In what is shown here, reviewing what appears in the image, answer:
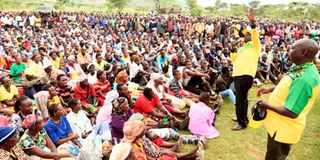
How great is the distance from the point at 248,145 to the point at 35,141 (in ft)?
10.8

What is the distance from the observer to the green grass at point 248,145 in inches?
188

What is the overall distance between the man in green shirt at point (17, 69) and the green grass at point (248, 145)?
416 centimetres

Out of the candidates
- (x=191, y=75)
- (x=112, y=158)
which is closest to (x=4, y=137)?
(x=112, y=158)

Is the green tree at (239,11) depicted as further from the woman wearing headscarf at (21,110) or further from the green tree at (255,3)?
the woman wearing headscarf at (21,110)

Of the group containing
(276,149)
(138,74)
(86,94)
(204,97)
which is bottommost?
(138,74)

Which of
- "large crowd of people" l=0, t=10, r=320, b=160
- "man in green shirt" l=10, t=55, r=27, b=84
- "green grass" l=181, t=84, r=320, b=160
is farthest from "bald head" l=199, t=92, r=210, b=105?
"man in green shirt" l=10, t=55, r=27, b=84

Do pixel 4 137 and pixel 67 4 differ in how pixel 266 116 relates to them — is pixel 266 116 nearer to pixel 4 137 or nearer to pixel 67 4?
pixel 4 137

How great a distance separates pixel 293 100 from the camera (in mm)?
2680

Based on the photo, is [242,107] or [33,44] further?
[33,44]

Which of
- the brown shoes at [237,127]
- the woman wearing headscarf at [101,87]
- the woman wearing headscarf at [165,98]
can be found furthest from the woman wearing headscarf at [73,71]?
the brown shoes at [237,127]

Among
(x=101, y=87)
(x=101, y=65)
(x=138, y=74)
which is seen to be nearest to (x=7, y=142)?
(x=101, y=87)

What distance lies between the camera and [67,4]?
4956cm

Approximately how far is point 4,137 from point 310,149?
14.6 feet

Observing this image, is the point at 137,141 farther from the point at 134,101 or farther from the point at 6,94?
the point at 6,94
